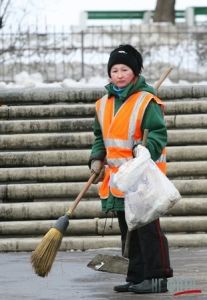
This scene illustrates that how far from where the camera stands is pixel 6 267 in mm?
9930

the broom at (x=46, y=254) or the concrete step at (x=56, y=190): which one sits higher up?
the broom at (x=46, y=254)

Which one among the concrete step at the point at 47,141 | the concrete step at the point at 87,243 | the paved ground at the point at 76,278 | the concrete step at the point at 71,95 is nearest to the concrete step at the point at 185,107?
the concrete step at the point at 71,95

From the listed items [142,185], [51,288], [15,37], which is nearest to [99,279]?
[51,288]

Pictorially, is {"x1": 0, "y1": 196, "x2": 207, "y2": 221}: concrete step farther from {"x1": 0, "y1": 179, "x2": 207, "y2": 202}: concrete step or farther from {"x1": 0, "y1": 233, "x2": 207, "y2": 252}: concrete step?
{"x1": 0, "y1": 233, "x2": 207, "y2": 252}: concrete step

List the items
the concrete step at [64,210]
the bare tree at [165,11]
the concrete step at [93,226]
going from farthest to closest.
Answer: the bare tree at [165,11] < the concrete step at [64,210] < the concrete step at [93,226]

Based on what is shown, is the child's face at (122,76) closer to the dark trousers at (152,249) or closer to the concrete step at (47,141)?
the dark trousers at (152,249)

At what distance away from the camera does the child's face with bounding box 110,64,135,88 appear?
845 cm

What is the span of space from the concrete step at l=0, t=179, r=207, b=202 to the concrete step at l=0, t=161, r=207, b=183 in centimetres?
22

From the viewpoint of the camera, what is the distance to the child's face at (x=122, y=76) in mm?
8445

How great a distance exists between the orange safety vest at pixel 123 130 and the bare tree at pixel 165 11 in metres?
22.2

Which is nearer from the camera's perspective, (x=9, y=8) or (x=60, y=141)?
(x=60, y=141)

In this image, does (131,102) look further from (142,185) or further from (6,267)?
(6,267)

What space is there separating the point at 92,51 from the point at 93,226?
15.6 m

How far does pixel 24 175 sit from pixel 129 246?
4.06 metres
